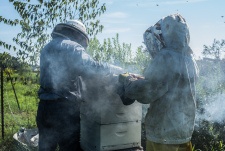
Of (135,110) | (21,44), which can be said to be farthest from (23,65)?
(135,110)

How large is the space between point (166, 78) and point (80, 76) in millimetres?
1415

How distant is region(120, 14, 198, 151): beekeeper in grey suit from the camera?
2.68 meters

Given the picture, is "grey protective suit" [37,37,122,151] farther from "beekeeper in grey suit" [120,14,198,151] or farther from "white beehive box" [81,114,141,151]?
"beekeeper in grey suit" [120,14,198,151]

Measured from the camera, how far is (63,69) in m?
3.85

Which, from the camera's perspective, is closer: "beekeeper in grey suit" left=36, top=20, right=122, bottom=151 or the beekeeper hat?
"beekeeper in grey suit" left=36, top=20, right=122, bottom=151

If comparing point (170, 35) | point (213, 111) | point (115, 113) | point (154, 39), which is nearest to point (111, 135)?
point (115, 113)

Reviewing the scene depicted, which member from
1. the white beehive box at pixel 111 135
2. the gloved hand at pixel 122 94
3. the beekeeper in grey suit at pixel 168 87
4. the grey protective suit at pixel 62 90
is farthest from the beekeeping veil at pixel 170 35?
the white beehive box at pixel 111 135

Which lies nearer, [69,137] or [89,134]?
[89,134]

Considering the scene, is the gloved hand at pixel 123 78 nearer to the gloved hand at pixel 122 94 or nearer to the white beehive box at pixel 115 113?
the gloved hand at pixel 122 94

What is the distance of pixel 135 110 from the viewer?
360 centimetres

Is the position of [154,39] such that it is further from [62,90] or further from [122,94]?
[62,90]

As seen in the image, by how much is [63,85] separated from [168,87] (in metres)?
1.62

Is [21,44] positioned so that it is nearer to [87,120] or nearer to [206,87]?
[87,120]

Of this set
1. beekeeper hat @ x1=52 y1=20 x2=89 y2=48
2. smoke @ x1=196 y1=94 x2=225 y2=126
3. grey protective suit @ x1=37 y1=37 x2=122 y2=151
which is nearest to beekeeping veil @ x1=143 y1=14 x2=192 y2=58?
grey protective suit @ x1=37 y1=37 x2=122 y2=151
